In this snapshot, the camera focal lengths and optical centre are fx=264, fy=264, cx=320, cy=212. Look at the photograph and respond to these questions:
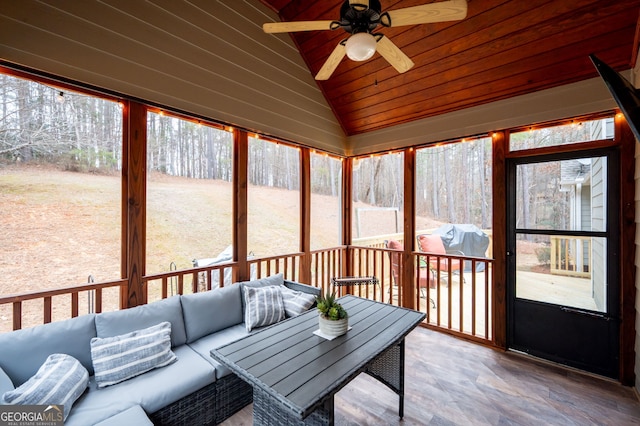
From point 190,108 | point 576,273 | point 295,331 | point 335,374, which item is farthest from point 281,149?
point 576,273

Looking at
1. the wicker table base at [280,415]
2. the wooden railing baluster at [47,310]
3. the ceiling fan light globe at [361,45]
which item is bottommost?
the wicker table base at [280,415]

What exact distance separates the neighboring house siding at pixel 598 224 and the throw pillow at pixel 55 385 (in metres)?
4.39

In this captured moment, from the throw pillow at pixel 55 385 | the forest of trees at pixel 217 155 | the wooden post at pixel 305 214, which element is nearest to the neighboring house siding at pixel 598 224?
the forest of trees at pixel 217 155

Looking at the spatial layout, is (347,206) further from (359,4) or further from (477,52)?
(359,4)

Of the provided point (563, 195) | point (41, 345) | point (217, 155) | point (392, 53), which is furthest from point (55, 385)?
point (563, 195)

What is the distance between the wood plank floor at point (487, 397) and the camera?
81.4 inches

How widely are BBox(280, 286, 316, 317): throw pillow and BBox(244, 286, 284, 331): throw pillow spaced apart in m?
0.07

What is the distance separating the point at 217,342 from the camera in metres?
2.34

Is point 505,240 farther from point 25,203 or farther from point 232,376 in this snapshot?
point 25,203

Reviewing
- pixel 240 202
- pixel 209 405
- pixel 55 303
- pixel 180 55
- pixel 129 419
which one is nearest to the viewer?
pixel 129 419

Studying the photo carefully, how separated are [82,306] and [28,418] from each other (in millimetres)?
970

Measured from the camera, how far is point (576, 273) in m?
2.79

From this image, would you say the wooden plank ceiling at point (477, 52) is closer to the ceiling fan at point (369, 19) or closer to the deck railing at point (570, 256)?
the ceiling fan at point (369, 19)

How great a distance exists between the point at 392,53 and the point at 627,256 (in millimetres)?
2889
